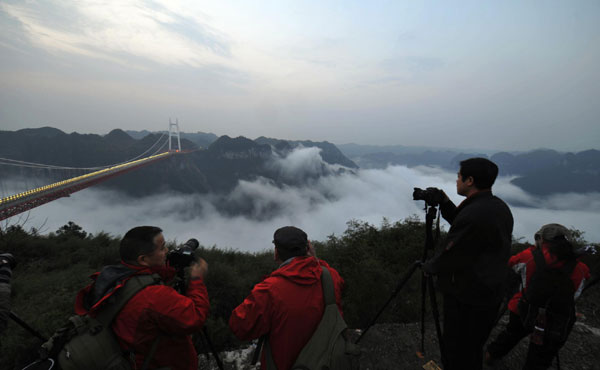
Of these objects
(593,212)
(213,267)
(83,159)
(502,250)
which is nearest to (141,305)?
(502,250)

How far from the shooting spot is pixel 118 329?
1.73m

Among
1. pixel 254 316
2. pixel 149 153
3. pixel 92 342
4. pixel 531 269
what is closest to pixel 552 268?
pixel 531 269

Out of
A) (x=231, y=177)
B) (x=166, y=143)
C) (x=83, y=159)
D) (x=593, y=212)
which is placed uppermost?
(x=166, y=143)

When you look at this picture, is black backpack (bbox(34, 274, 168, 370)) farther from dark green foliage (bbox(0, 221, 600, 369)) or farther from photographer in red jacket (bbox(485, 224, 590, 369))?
photographer in red jacket (bbox(485, 224, 590, 369))

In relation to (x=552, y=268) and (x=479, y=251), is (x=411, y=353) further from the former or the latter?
(x=479, y=251)

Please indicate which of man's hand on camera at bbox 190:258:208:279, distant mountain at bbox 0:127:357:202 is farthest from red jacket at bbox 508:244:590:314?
distant mountain at bbox 0:127:357:202

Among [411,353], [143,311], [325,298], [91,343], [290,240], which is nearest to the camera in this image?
[91,343]

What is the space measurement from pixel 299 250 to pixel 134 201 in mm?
143734

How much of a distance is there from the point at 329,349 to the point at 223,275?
4.64m

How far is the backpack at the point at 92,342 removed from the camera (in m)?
1.55

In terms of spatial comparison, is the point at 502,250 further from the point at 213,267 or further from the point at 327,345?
the point at 213,267

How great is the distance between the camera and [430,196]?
2.71 metres

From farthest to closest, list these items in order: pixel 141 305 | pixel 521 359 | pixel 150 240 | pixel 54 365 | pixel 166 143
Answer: pixel 166 143 → pixel 521 359 → pixel 150 240 → pixel 141 305 → pixel 54 365

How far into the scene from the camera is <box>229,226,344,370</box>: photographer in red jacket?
183cm
